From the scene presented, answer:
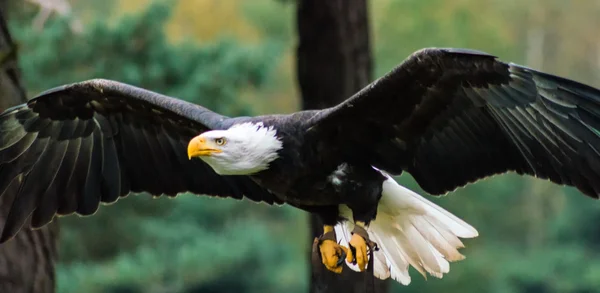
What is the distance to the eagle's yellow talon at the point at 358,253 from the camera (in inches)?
146

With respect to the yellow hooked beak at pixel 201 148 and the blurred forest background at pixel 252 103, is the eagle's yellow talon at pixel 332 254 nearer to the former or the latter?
the yellow hooked beak at pixel 201 148

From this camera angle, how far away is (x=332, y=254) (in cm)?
380

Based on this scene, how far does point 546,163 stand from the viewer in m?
3.52

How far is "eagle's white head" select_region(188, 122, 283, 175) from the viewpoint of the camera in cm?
353

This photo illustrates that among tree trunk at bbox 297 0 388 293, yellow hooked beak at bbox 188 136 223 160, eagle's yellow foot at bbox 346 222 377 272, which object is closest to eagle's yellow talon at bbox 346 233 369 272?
eagle's yellow foot at bbox 346 222 377 272

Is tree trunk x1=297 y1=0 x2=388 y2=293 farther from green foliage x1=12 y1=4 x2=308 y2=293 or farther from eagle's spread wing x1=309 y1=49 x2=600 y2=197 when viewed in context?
green foliage x1=12 y1=4 x2=308 y2=293

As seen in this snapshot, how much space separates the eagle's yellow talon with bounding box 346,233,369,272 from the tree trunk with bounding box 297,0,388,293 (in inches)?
65.6

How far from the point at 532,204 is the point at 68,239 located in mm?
7188

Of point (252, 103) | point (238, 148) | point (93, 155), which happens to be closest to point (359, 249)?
point (238, 148)

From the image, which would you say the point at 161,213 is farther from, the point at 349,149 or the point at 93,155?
the point at 349,149

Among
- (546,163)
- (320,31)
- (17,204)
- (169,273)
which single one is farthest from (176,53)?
(546,163)

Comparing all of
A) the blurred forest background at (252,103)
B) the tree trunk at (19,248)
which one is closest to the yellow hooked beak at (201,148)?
the tree trunk at (19,248)

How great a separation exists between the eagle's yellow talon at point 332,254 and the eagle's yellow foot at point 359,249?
0.17ft

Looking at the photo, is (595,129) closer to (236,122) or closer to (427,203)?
(427,203)
